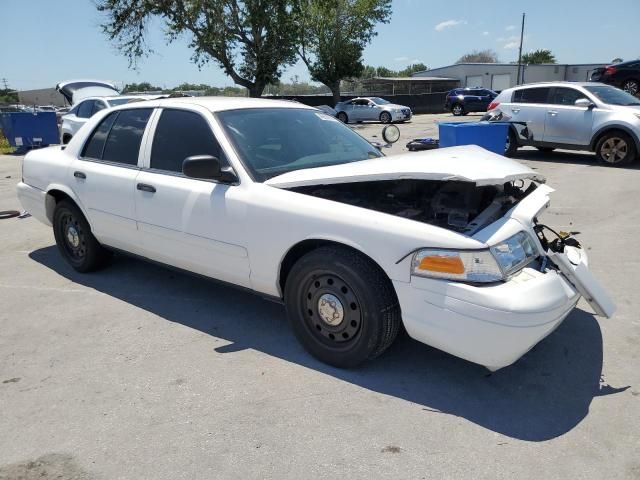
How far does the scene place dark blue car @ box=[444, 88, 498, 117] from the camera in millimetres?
32062

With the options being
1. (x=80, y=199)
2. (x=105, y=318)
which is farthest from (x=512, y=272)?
(x=80, y=199)

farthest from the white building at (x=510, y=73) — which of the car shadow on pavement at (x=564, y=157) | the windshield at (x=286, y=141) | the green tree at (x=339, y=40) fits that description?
the windshield at (x=286, y=141)

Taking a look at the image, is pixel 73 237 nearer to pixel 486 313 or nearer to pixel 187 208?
pixel 187 208

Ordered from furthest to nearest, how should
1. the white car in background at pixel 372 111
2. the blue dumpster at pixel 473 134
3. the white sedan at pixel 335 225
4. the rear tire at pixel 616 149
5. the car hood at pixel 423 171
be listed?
the white car in background at pixel 372 111, the rear tire at pixel 616 149, the blue dumpster at pixel 473 134, the car hood at pixel 423 171, the white sedan at pixel 335 225

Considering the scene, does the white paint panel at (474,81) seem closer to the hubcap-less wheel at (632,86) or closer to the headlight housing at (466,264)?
the hubcap-less wheel at (632,86)

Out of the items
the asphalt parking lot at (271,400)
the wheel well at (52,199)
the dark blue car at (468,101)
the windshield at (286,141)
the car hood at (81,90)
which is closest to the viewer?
the asphalt parking lot at (271,400)

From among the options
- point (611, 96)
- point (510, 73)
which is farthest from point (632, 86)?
point (510, 73)

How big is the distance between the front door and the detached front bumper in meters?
1.24

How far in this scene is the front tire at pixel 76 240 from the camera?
4.86m

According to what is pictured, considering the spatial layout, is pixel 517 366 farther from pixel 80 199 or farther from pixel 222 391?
pixel 80 199

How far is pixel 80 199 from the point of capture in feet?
15.5

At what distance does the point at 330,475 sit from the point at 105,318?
2.50 m

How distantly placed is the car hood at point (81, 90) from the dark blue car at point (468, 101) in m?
21.9

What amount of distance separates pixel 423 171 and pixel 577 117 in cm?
943
